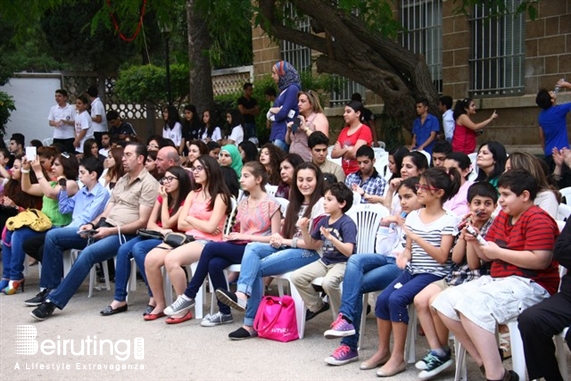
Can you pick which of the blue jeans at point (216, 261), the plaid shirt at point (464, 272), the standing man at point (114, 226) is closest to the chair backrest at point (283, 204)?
the blue jeans at point (216, 261)

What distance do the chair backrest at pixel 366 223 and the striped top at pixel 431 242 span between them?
1.01 meters

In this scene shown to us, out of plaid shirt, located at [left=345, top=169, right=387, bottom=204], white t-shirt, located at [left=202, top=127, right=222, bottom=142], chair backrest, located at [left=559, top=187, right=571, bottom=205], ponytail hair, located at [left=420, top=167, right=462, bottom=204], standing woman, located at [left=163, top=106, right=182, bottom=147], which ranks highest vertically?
standing woman, located at [left=163, top=106, right=182, bottom=147]

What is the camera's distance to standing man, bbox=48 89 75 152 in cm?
1591

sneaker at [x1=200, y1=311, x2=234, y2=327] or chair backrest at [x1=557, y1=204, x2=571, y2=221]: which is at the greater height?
chair backrest at [x1=557, y1=204, x2=571, y2=221]

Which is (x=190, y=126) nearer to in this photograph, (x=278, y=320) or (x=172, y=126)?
(x=172, y=126)

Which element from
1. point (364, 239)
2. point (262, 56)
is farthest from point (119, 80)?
point (364, 239)

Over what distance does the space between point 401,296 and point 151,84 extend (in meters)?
17.1

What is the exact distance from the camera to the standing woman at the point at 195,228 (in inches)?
304

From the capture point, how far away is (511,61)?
1351 cm

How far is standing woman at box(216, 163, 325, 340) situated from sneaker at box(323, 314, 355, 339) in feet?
3.19

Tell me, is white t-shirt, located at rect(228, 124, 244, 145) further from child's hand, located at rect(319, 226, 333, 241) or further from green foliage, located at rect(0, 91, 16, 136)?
green foliage, located at rect(0, 91, 16, 136)

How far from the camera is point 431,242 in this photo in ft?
19.4

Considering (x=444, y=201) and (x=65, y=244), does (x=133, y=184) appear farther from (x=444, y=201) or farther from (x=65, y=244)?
(x=444, y=201)

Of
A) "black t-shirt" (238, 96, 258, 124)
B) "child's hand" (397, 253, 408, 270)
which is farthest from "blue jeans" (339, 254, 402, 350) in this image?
"black t-shirt" (238, 96, 258, 124)
